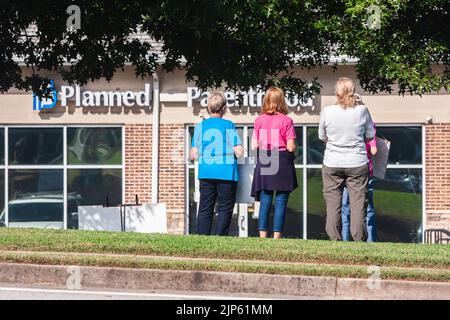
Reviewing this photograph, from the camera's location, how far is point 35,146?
83.5 feet

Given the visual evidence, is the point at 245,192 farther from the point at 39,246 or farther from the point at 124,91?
the point at 124,91

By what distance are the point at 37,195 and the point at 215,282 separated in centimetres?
1565

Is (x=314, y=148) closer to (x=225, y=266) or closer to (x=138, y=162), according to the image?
(x=138, y=162)

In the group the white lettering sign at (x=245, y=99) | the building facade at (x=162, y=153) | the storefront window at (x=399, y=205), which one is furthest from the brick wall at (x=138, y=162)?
the storefront window at (x=399, y=205)

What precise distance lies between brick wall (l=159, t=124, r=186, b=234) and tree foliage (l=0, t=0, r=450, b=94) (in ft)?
24.7

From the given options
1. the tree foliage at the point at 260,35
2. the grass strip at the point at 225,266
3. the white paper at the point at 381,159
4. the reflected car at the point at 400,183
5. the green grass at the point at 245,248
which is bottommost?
the grass strip at the point at 225,266

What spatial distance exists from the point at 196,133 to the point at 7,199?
12874mm

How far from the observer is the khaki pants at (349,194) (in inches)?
498

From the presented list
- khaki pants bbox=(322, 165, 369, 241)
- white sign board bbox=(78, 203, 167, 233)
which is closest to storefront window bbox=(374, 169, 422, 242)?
white sign board bbox=(78, 203, 167, 233)

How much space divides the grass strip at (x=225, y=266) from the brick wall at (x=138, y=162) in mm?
14096

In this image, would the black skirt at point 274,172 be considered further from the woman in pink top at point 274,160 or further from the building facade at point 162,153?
the building facade at point 162,153

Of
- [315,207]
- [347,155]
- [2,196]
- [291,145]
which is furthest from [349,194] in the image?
[2,196]

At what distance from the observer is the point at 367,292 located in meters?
10.2

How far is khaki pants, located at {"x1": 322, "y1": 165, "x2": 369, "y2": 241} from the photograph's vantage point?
498 inches
